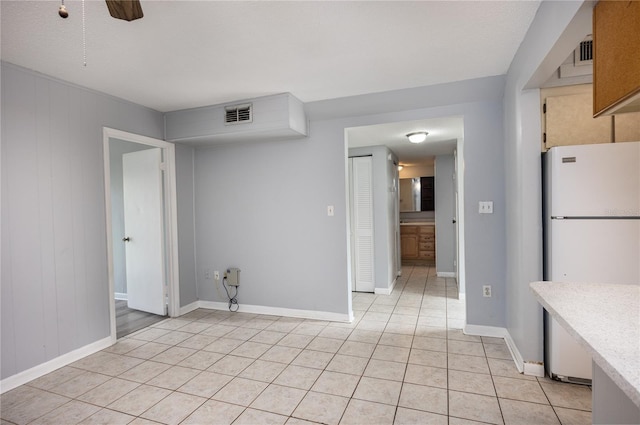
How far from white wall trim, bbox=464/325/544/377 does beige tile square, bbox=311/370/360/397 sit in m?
1.21

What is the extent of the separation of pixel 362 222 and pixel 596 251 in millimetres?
2886

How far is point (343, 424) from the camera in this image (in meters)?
1.83

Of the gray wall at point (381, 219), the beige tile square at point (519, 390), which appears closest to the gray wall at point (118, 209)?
the gray wall at point (381, 219)

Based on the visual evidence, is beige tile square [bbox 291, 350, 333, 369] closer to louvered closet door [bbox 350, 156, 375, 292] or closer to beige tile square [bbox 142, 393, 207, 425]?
beige tile square [bbox 142, 393, 207, 425]

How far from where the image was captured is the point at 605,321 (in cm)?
99

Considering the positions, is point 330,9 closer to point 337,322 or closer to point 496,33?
point 496,33

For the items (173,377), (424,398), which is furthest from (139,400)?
(424,398)

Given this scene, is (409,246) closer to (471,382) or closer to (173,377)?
(471,382)

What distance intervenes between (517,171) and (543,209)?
33 cm

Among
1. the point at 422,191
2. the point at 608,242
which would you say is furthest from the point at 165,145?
the point at 422,191

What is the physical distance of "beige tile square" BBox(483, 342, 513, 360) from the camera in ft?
8.55

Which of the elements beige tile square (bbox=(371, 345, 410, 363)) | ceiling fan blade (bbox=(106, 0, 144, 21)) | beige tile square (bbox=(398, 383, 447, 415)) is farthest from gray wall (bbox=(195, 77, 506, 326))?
ceiling fan blade (bbox=(106, 0, 144, 21))

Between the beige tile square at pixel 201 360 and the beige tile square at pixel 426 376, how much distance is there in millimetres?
1547

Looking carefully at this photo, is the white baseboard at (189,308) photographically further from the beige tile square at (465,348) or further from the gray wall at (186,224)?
the beige tile square at (465,348)
